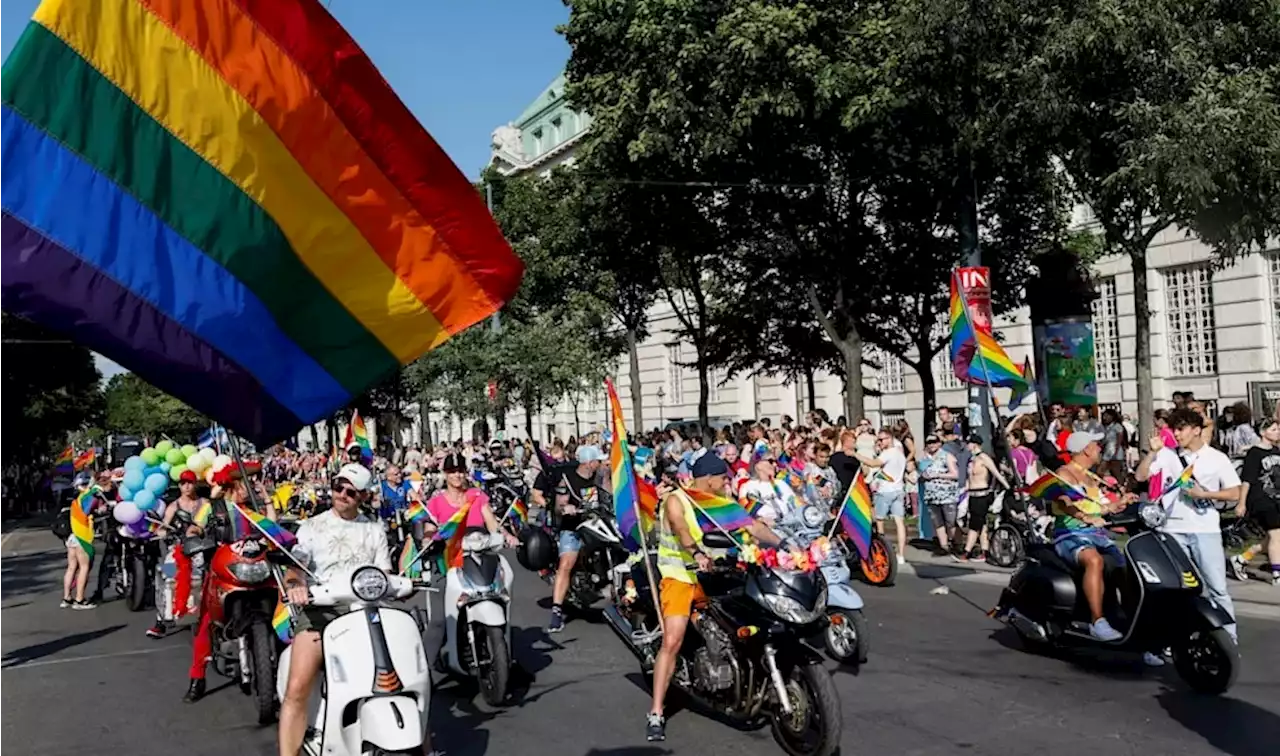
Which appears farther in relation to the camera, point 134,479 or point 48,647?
point 134,479

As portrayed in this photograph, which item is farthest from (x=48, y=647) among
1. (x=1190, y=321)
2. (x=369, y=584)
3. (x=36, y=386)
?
(x=36, y=386)

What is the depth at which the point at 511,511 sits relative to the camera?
38.2 feet

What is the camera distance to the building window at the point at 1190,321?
29.5 meters

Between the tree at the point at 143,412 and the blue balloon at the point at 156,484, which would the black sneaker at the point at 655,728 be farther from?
the tree at the point at 143,412

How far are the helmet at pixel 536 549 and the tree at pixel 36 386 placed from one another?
36129 mm

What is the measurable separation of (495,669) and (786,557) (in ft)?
7.69

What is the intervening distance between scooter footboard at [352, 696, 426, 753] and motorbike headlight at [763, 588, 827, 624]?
6.52 ft

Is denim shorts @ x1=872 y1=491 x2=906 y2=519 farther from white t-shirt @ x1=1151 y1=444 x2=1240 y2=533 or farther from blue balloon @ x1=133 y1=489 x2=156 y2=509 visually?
blue balloon @ x1=133 y1=489 x2=156 y2=509

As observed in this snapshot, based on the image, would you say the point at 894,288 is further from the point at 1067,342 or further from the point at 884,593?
the point at 884,593

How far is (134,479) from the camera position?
1448 centimetres

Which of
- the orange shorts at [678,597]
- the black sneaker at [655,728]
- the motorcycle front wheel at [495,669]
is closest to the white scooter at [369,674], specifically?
the black sneaker at [655,728]

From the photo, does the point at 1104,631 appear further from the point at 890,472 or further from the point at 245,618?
the point at 890,472

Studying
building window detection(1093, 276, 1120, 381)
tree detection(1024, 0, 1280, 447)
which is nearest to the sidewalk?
tree detection(1024, 0, 1280, 447)

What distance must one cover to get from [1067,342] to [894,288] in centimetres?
617
